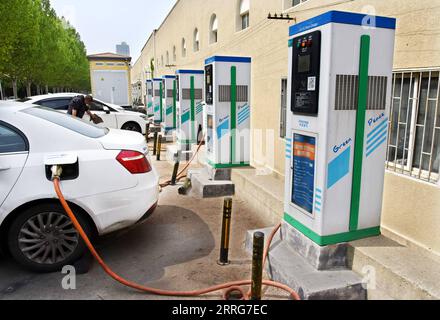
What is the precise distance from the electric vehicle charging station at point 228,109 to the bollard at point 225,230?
2885mm

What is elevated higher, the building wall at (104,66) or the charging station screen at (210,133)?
the building wall at (104,66)

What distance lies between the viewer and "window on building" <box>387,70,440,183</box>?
3.14 meters

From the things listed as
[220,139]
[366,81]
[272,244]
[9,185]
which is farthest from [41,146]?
[220,139]

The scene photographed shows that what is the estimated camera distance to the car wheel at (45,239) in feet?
11.0

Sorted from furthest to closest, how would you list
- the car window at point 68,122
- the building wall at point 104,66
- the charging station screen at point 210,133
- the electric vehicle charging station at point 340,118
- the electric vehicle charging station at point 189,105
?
the building wall at point 104,66 < the electric vehicle charging station at point 189,105 < the charging station screen at point 210,133 < the car window at point 68,122 < the electric vehicle charging station at point 340,118

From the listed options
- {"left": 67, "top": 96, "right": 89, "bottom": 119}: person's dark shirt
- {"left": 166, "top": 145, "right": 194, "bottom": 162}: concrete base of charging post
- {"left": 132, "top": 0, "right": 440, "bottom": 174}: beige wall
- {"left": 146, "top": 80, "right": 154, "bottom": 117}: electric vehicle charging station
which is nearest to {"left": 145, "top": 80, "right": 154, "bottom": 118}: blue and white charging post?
{"left": 146, "top": 80, "right": 154, "bottom": 117}: electric vehicle charging station

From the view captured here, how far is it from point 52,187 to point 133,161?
0.81 m

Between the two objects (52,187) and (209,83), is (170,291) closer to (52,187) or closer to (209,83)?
(52,187)

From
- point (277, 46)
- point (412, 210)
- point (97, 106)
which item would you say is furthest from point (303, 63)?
point (97, 106)

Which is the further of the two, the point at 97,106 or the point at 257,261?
the point at 97,106

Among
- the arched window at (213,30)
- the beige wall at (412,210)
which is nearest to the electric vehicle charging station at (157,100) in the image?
the arched window at (213,30)

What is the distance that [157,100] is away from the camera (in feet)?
50.8

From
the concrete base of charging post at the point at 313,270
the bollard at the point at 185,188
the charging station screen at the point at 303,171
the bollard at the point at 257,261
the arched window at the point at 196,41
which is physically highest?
the arched window at the point at 196,41

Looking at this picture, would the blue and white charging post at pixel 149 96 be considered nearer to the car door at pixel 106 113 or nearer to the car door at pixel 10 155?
the car door at pixel 106 113
